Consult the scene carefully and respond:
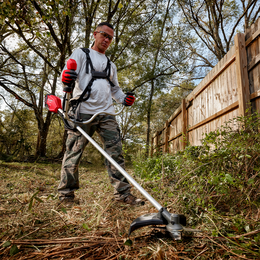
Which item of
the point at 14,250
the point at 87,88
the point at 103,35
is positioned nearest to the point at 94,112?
the point at 87,88

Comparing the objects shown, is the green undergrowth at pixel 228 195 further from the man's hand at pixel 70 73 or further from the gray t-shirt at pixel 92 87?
the man's hand at pixel 70 73

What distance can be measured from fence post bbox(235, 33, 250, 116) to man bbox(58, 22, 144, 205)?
1450 mm

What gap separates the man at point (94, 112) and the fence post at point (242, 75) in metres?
1.45

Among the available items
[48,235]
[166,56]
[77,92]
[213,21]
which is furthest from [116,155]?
[213,21]

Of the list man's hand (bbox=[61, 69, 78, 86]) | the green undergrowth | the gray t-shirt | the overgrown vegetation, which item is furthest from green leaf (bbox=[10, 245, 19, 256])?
the gray t-shirt

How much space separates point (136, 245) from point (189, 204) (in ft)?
2.28

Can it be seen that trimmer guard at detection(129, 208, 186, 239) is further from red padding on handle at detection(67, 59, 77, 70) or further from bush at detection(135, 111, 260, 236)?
red padding on handle at detection(67, 59, 77, 70)

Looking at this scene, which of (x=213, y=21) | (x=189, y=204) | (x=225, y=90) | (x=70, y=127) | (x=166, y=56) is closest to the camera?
(x=189, y=204)

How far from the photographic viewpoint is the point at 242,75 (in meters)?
2.65

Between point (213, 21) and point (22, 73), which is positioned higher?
point (213, 21)

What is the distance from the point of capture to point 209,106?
12.6ft

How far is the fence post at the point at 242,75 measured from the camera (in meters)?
2.60

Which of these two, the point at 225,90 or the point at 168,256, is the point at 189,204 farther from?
the point at 225,90

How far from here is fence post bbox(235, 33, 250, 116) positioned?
260 cm
